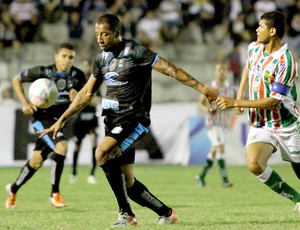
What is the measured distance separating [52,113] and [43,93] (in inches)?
36.8

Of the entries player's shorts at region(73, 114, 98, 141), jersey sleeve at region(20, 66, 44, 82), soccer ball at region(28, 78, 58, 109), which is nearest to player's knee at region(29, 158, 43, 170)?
soccer ball at region(28, 78, 58, 109)

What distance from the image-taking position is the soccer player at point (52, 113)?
38.0ft

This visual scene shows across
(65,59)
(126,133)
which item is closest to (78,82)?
(65,59)

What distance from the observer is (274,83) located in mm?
9266

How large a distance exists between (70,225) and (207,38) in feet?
60.1

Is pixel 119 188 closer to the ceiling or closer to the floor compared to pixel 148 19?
closer to the floor

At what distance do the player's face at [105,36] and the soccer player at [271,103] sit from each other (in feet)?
5.01

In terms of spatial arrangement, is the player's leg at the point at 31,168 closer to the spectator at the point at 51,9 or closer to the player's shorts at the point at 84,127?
the player's shorts at the point at 84,127

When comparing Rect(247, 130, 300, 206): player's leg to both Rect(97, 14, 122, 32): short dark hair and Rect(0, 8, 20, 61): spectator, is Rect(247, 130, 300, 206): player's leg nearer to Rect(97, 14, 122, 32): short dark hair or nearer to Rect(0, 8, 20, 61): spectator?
Rect(97, 14, 122, 32): short dark hair

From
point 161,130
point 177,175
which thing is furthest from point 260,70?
point 161,130

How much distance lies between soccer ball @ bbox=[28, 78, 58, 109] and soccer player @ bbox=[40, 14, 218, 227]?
6.82 ft

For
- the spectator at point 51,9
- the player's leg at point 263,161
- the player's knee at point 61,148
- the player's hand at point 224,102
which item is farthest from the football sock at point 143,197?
the spectator at point 51,9

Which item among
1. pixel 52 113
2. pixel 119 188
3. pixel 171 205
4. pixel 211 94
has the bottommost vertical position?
pixel 171 205

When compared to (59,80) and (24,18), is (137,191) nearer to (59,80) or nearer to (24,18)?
(59,80)
